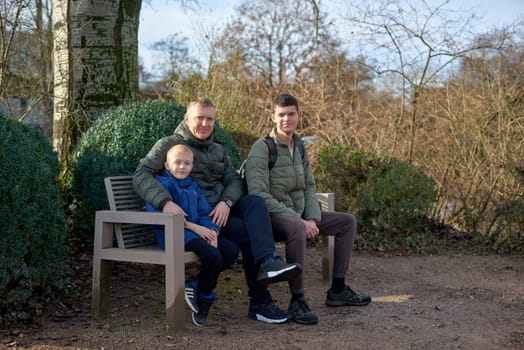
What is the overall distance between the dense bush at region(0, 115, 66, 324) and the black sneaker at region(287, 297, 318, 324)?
5.46 ft

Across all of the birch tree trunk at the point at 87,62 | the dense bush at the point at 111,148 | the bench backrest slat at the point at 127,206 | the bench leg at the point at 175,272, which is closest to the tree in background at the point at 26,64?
the birch tree trunk at the point at 87,62

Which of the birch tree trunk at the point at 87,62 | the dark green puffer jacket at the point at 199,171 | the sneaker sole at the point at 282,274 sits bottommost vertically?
the sneaker sole at the point at 282,274

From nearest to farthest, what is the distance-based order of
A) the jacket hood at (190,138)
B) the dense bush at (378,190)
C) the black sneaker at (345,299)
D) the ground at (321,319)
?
the ground at (321,319), the jacket hood at (190,138), the black sneaker at (345,299), the dense bush at (378,190)

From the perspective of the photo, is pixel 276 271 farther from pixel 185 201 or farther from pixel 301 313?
pixel 185 201

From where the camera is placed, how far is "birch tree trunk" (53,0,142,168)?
20.6ft

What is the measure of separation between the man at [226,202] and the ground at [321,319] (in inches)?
12.3

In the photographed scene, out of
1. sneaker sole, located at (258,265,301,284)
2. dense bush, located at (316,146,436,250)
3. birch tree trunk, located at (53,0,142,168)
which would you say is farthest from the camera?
dense bush, located at (316,146,436,250)

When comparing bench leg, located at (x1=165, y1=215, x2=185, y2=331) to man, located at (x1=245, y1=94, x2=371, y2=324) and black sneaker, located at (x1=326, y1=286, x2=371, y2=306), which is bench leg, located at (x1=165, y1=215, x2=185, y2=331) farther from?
black sneaker, located at (x1=326, y1=286, x2=371, y2=306)

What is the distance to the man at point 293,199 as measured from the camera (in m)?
4.41

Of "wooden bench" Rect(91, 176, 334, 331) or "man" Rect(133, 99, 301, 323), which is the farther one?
"man" Rect(133, 99, 301, 323)

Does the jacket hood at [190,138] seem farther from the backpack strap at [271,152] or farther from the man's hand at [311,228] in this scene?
the man's hand at [311,228]

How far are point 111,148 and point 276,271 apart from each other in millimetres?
1945

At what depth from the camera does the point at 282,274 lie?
13.0 ft

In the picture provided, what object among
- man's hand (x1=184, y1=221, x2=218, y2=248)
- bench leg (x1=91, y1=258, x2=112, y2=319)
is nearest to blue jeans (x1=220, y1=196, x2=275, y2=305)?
man's hand (x1=184, y1=221, x2=218, y2=248)
